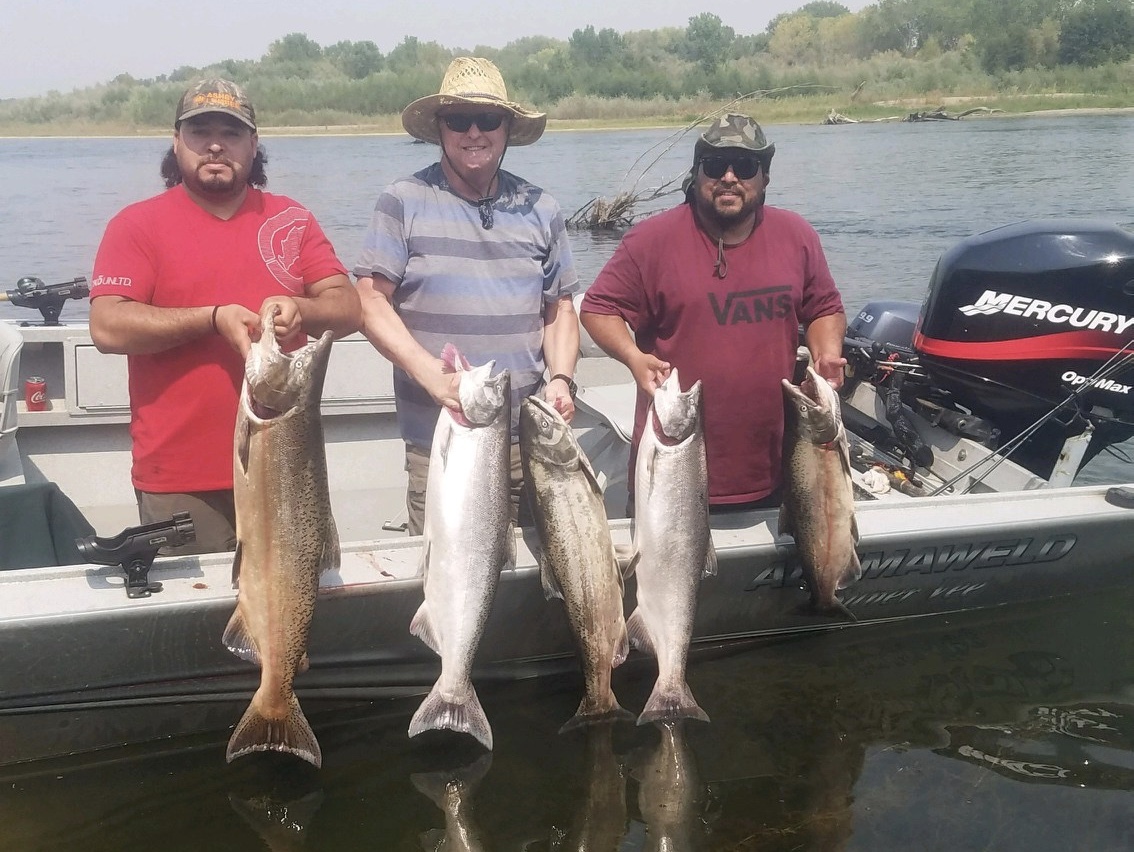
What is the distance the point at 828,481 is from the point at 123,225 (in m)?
2.44

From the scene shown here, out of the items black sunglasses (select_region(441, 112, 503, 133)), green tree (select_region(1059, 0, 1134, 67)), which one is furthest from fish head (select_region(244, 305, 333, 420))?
green tree (select_region(1059, 0, 1134, 67))

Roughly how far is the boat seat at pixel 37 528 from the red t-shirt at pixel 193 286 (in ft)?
2.93

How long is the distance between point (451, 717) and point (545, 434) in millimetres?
928

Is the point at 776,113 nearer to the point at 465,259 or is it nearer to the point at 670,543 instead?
the point at 465,259

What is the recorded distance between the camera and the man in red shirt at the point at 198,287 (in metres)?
3.11

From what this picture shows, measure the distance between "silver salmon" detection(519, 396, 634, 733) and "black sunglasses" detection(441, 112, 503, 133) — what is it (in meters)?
0.95

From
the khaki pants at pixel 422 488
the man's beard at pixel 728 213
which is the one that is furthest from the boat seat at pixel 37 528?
the man's beard at pixel 728 213

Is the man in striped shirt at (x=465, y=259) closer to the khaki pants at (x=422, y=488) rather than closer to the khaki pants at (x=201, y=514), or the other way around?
the khaki pants at (x=422, y=488)

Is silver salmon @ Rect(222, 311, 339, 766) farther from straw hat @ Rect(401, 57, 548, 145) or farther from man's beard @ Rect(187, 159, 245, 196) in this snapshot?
straw hat @ Rect(401, 57, 548, 145)

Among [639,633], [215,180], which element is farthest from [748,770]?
[215,180]

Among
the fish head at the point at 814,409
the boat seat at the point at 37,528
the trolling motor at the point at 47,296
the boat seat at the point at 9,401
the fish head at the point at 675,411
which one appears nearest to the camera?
the fish head at the point at 675,411

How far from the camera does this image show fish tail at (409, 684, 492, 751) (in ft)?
11.0

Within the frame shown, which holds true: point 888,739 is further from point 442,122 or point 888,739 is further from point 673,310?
point 442,122

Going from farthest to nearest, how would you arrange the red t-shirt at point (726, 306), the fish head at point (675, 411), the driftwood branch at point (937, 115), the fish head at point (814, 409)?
the driftwood branch at point (937, 115) → the red t-shirt at point (726, 306) → the fish head at point (814, 409) → the fish head at point (675, 411)
